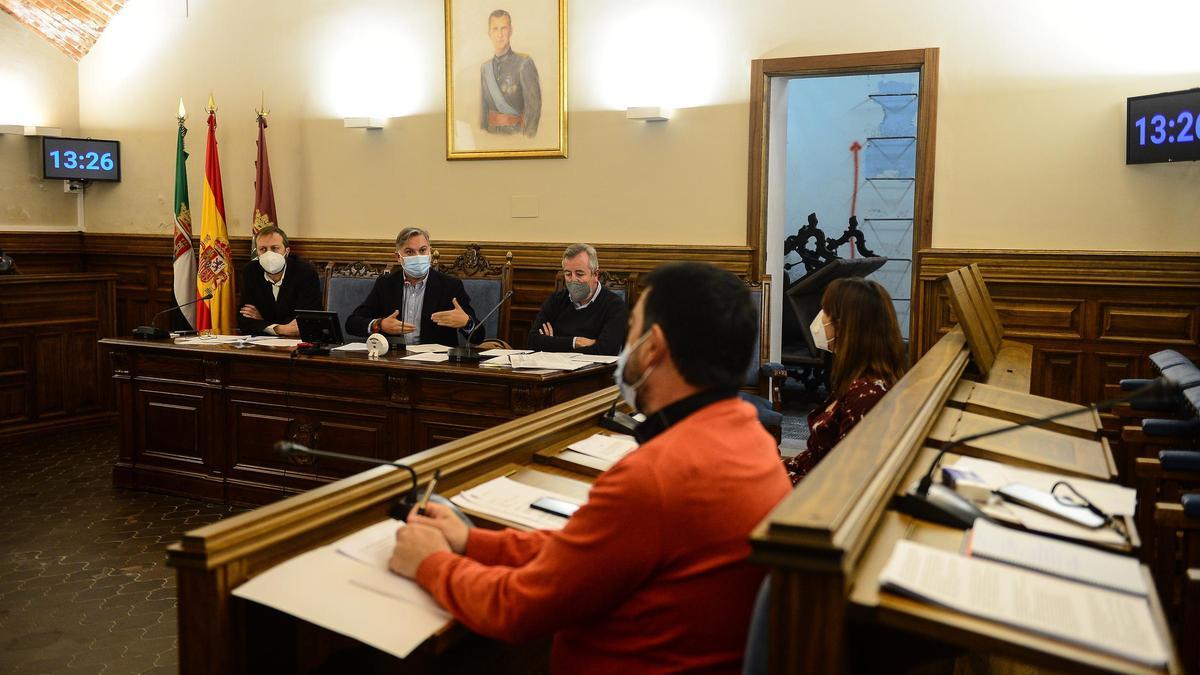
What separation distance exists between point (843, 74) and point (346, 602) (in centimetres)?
466

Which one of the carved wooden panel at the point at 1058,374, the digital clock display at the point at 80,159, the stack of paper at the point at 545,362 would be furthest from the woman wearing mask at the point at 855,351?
the digital clock display at the point at 80,159

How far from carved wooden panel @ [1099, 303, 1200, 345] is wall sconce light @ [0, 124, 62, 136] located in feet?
23.7

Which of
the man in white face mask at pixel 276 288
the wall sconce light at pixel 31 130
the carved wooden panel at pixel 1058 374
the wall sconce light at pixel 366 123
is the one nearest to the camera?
the carved wooden panel at pixel 1058 374

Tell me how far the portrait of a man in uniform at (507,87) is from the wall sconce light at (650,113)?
0.68 m

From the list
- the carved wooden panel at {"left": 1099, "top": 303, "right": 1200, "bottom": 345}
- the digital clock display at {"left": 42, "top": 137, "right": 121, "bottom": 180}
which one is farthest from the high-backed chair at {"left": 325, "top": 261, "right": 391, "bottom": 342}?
the carved wooden panel at {"left": 1099, "top": 303, "right": 1200, "bottom": 345}

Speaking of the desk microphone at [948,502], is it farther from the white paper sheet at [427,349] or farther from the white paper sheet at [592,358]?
the white paper sheet at [427,349]

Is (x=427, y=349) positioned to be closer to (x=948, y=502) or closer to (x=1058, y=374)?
(x=1058, y=374)

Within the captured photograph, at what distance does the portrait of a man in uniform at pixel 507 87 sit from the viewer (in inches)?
238

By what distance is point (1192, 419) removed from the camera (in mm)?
3346

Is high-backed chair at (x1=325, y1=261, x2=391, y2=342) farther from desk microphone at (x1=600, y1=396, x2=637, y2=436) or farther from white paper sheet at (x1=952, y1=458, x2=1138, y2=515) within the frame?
white paper sheet at (x1=952, y1=458, x2=1138, y2=515)

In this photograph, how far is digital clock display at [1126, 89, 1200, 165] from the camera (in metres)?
4.43

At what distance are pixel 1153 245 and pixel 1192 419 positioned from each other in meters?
1.73

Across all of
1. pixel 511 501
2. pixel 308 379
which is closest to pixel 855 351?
pixel 511 501

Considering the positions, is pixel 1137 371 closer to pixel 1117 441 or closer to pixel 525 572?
pixel 1117 441
